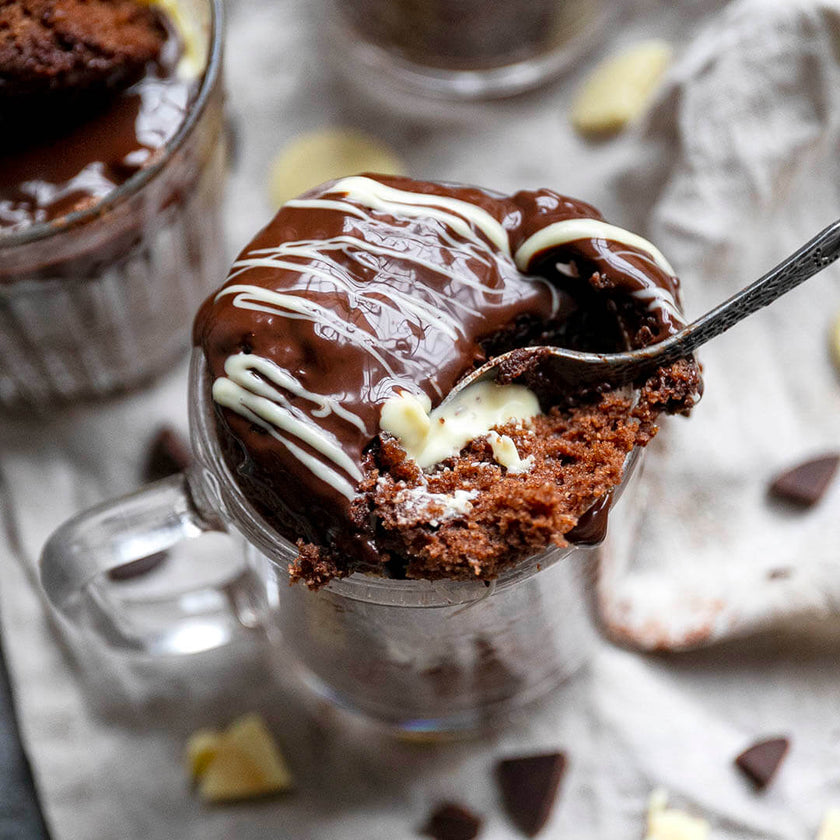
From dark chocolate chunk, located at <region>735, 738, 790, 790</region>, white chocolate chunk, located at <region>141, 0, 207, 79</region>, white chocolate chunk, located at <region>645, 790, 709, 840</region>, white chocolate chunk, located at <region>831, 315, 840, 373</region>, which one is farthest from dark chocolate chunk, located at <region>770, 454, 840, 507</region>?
white chocolate chunk, located at <region>141, 0, 207, 79</region>

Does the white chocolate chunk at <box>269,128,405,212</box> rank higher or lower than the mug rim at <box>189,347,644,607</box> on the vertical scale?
lower

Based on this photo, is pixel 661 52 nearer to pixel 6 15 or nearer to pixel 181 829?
pixel 6 15

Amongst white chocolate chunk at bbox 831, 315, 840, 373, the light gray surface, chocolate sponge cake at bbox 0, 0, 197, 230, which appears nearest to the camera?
chocolate sponge cake at bbox 0, 0, 197, 230

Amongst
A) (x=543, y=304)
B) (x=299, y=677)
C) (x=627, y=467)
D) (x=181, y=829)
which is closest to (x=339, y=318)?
(x=543, y=304)

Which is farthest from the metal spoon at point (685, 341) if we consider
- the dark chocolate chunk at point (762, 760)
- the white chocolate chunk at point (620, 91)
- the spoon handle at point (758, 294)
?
the white chocolate chunk at point (620, 91)

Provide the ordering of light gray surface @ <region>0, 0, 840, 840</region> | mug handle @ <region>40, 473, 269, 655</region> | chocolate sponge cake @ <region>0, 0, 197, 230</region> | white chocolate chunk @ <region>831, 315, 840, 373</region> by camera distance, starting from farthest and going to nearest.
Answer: white chocolate chunk @ <region>831, 315, 840, 373</region>, light gray surface @ <region>0, 0, 840, 840</region>, chocolate sponge cake @ <region>0, 0, 197, 230</region>, mug handle @ <region>40, 473, 269, 655</region>

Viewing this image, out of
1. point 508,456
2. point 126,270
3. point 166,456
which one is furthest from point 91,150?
point 508,456

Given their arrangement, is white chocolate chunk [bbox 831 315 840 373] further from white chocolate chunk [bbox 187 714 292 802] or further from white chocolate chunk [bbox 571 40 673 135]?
white chocolate chunk [bbox 187 714 292 802]
